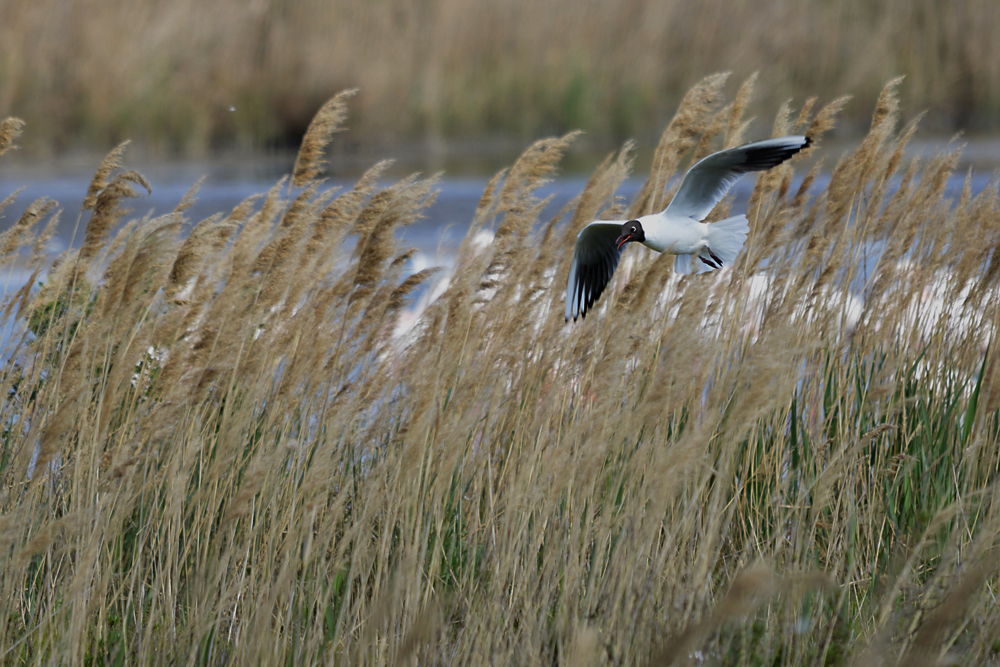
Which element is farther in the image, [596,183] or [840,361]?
[596,183]

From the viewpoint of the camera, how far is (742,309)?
2252 mm

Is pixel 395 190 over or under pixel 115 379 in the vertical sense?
over

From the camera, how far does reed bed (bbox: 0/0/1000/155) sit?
10922 millimetres

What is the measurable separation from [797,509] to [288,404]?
104 centimetres

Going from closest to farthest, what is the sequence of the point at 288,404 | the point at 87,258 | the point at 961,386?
the point at 288,404 → the point at 961,386 → the point at 87,258

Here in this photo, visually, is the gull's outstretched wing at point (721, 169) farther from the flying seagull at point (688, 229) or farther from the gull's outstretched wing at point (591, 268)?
the gull's outstretched wing at point (591, 268)

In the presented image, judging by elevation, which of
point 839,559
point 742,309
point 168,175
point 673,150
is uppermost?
point 168,175

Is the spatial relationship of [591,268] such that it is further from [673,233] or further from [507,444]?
[507,444]

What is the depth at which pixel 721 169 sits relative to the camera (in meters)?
1.78

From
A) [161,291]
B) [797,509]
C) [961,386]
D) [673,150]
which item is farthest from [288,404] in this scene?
[961,386]

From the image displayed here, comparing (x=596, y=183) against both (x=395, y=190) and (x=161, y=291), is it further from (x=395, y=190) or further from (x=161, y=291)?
(x=161, y=291)

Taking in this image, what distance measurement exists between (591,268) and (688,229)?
0.28 m

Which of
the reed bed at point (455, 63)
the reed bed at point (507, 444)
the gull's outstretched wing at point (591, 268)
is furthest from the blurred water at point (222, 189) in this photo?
the gull's outstretched wing at point (591, 268)

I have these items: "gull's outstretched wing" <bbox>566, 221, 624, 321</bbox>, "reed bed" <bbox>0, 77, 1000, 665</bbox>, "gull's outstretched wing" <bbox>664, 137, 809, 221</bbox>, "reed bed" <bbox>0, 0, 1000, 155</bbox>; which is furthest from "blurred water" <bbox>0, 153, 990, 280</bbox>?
"gull's outstretched wing" <bbox>664, 137, 809, 221</bbox>
